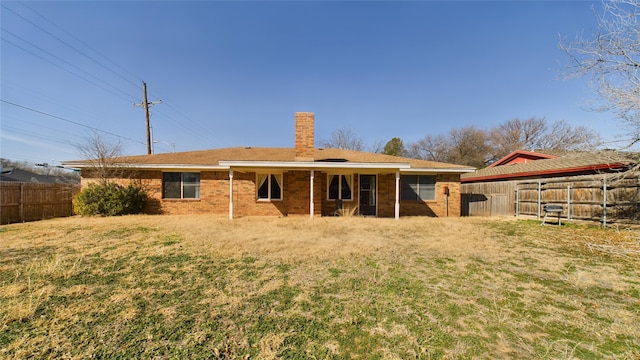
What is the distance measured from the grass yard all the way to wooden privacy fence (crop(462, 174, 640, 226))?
4.65 metres

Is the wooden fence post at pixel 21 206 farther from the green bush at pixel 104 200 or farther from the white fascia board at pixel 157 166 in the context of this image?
the white fascia board at pixel 157 166

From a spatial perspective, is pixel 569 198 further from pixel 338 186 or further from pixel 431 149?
pixel 431 149

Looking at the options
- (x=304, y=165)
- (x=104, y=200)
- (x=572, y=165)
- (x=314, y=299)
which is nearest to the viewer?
(x=314, y=299)

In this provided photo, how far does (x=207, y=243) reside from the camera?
6816 mm

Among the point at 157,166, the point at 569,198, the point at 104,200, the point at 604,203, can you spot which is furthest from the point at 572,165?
Answer: the point at 104,200

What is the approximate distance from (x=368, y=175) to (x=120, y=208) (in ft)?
37.9

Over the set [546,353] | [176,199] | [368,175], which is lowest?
[546,353]

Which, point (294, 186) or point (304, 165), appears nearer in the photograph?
point (304, 165)

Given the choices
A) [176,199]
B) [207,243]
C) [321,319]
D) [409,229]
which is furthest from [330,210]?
[321,319]

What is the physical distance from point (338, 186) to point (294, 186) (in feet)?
7.23

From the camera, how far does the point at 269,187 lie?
12445mm

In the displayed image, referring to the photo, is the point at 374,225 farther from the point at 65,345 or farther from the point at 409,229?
the point at 65,345

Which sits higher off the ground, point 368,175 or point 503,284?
point 368,175

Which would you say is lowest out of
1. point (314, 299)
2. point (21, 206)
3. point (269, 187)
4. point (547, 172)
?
point (314, 299)
